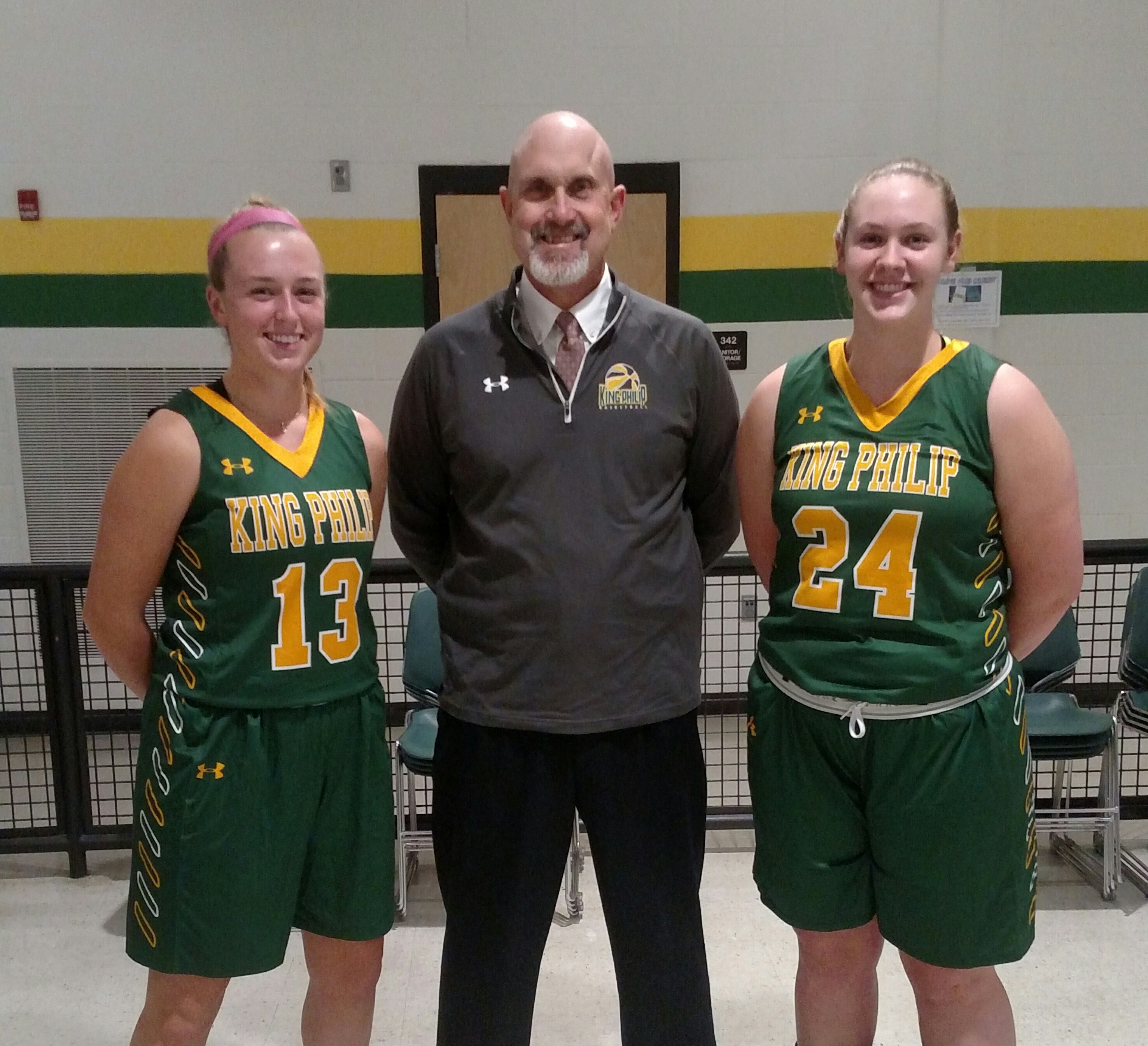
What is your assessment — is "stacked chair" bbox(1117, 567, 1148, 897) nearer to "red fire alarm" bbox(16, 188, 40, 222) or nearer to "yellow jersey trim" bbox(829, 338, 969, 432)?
"yellow jersey trim" bbox(829, 338, 969, 432)

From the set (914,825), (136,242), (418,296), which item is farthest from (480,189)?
(914,825)

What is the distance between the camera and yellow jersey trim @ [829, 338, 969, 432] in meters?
1.60

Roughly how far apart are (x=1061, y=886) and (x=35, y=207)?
4.51m

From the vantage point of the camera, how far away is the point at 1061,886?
297cm

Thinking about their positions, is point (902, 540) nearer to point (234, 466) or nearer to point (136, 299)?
point (234, 466)

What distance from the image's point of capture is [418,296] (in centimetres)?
432

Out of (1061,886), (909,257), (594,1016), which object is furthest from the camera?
(1061,886)

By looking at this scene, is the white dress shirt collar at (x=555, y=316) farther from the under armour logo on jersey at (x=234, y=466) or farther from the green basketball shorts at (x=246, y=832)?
the green basketball shorts at (x=246, y=832)

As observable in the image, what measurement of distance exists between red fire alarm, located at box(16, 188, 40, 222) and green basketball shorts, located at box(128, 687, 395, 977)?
10.9 ft

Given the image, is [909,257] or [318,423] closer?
[909,257]

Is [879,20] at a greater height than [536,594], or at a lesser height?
greater

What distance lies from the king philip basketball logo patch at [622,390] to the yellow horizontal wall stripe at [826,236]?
2.88m

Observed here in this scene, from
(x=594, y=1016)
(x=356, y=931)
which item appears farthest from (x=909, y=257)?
(x=594, y=1016)

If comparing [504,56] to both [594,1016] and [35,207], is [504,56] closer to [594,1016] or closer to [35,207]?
[35,207]
